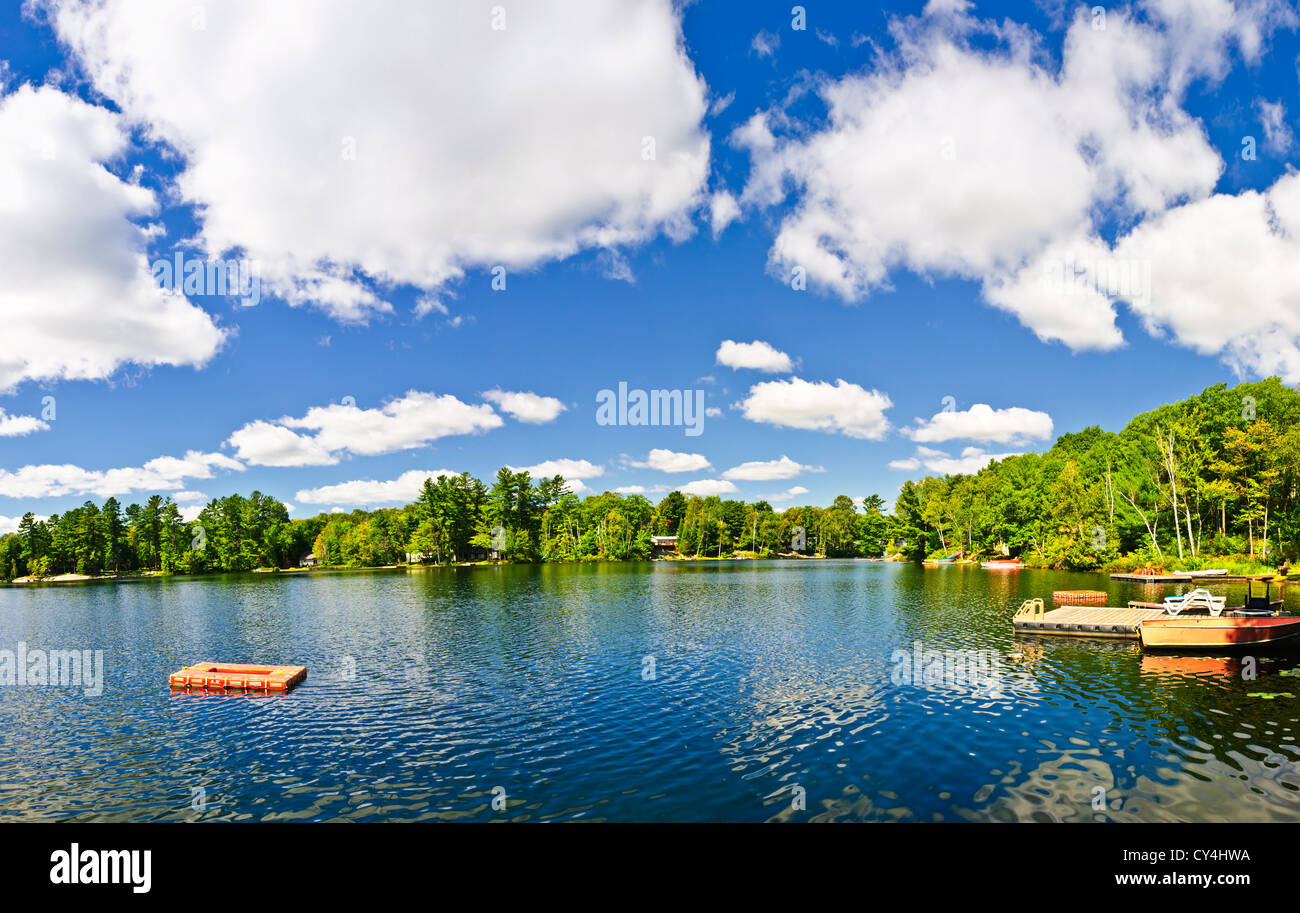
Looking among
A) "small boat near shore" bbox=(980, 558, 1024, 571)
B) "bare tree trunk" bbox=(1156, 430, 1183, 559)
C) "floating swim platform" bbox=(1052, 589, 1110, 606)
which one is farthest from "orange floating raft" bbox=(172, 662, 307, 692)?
"small boat near shore" bbox=(980, 558, 1024, 571)

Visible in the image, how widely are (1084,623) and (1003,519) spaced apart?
356 feet

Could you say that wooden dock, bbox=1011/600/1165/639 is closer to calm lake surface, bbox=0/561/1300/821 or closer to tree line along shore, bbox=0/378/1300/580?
calm lake surface, bbox=0/561/1300/821

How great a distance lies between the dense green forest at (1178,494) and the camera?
8438 cm

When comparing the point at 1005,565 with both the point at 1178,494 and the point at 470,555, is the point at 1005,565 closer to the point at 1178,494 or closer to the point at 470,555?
the point at 1178,494

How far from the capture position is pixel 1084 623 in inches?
1795

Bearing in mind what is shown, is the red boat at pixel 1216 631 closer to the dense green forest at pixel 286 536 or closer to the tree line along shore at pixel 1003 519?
the tree line along shore at pixel 1003 519

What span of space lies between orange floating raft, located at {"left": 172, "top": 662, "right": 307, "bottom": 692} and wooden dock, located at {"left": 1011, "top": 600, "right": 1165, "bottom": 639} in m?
51.9

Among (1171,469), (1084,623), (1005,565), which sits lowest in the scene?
(1005,565)

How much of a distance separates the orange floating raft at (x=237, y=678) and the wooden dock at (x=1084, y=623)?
51.9 m

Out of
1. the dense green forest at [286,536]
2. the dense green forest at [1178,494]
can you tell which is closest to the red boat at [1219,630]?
the dense green forest at [1178,494]

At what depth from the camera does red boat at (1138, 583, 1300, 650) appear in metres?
36.5

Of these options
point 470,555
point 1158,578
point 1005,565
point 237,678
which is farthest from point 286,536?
point 1158,578

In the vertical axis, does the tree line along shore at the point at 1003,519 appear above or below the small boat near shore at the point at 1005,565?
above
